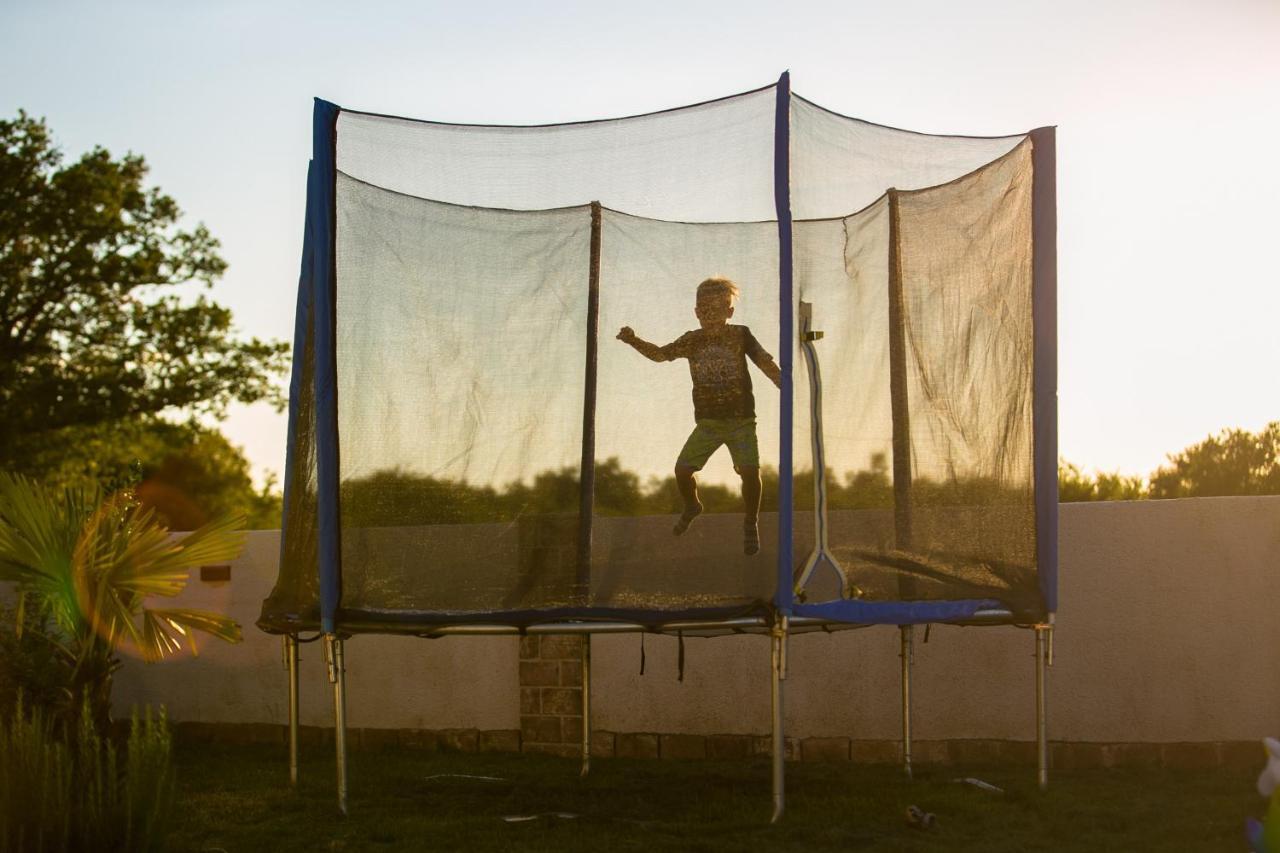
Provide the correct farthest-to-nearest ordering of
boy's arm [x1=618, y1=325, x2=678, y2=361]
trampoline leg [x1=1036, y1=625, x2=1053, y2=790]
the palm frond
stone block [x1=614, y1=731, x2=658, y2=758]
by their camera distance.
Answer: stone block [x1=614, y1=731, x2=658, y2=758]
the palm frond
trampoline leg [x1=1036, y1=625, x2=1053, y2=790]
boy's arm [x1=618, y1=325, x2=678, y2=361]

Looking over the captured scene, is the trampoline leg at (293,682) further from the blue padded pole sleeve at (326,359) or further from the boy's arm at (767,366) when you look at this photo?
the boy's arm at (767,366)

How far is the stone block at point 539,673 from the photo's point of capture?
26.2 feet

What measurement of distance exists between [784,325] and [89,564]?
3.83m

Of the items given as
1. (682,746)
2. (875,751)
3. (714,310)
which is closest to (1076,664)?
(875,751)

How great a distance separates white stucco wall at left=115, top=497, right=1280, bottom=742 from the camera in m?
6.68

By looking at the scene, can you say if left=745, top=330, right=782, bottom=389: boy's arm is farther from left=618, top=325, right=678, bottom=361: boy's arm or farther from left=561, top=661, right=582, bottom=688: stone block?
left=561, top=661, right=582, bottom=688: stone block

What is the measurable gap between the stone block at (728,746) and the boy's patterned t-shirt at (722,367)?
2761 millimetres

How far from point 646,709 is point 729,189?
3436mm

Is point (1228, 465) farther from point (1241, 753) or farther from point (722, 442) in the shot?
point (722, 442)

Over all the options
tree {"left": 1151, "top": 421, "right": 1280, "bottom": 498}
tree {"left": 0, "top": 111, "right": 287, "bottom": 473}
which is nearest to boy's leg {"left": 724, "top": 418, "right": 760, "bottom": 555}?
tree {"left": 1151, "top": 421, "right": 1280, "bottom": 498}

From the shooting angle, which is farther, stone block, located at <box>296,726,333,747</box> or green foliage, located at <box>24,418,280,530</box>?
green foliage, located at <box>24,418,280,530</box>

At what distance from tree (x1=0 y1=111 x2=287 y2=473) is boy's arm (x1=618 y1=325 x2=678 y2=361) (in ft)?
67.6

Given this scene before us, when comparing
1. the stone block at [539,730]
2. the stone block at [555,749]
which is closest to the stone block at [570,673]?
the stone block at [539,730]

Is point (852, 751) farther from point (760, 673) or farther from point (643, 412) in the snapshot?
point (643, 412)
